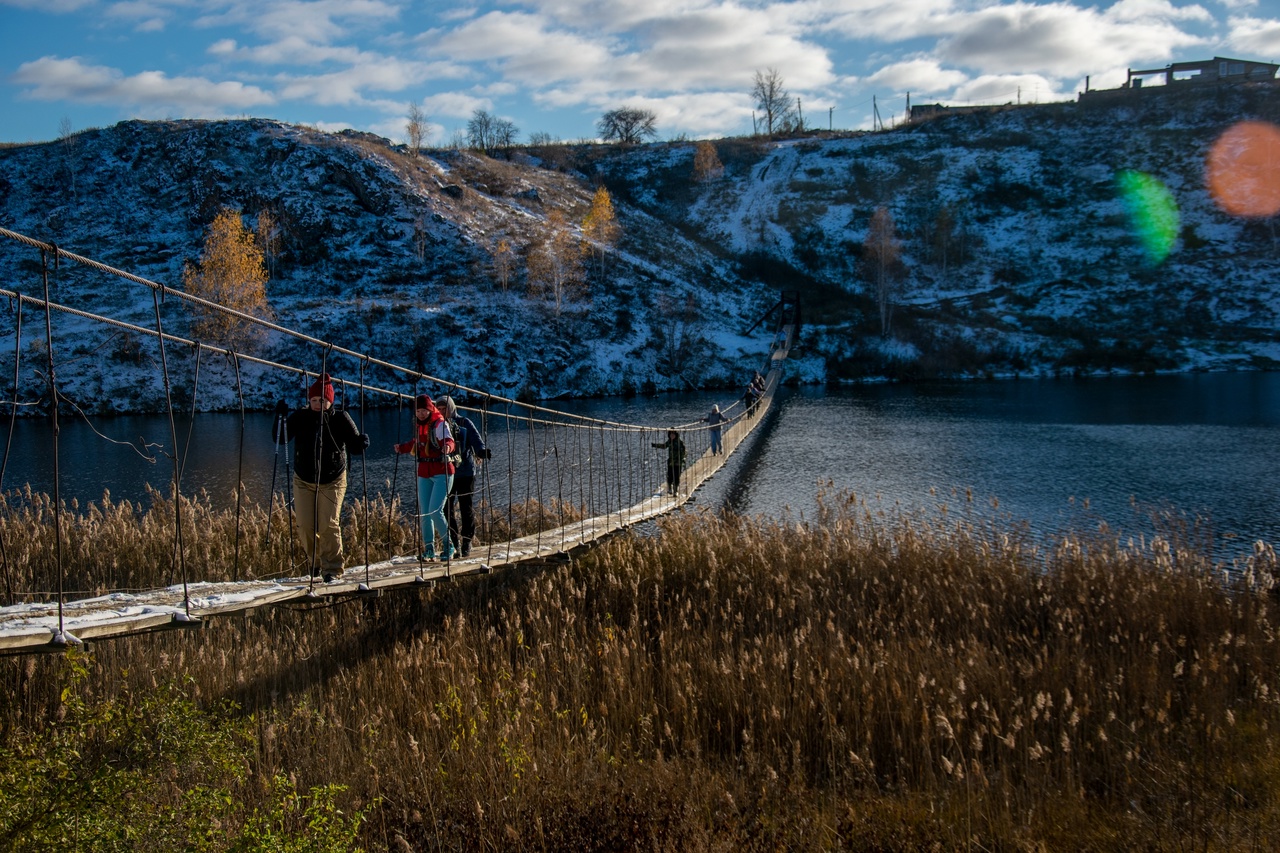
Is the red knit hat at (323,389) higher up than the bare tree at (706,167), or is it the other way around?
the bare tree at (706,167)

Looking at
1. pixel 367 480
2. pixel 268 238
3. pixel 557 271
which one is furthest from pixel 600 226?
pixel 367 480

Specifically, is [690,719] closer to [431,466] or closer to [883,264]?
[431,466]

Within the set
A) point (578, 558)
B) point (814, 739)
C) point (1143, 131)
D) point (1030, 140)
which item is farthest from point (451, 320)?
point (1143, 131)

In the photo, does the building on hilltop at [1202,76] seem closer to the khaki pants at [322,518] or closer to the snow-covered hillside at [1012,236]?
the snow-covered hillside at [1012,236]

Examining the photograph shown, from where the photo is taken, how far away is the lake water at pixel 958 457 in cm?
1561

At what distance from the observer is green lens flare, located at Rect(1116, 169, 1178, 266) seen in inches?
2301

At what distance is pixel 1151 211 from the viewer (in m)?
62.5

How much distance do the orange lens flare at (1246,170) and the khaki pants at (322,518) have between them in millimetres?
74621

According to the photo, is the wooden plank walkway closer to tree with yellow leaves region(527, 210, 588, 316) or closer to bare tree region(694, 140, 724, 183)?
tree with yellow leaves region(527, 210, 588, 316)

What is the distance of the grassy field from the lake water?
2954 millimetres

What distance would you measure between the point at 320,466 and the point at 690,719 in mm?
3125

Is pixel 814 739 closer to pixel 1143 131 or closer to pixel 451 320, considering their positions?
pixel 451 320

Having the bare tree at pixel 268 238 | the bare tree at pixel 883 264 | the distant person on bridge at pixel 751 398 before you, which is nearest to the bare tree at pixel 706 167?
the bare tree at pixel 883 264

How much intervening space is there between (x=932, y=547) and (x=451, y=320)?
3895cm
